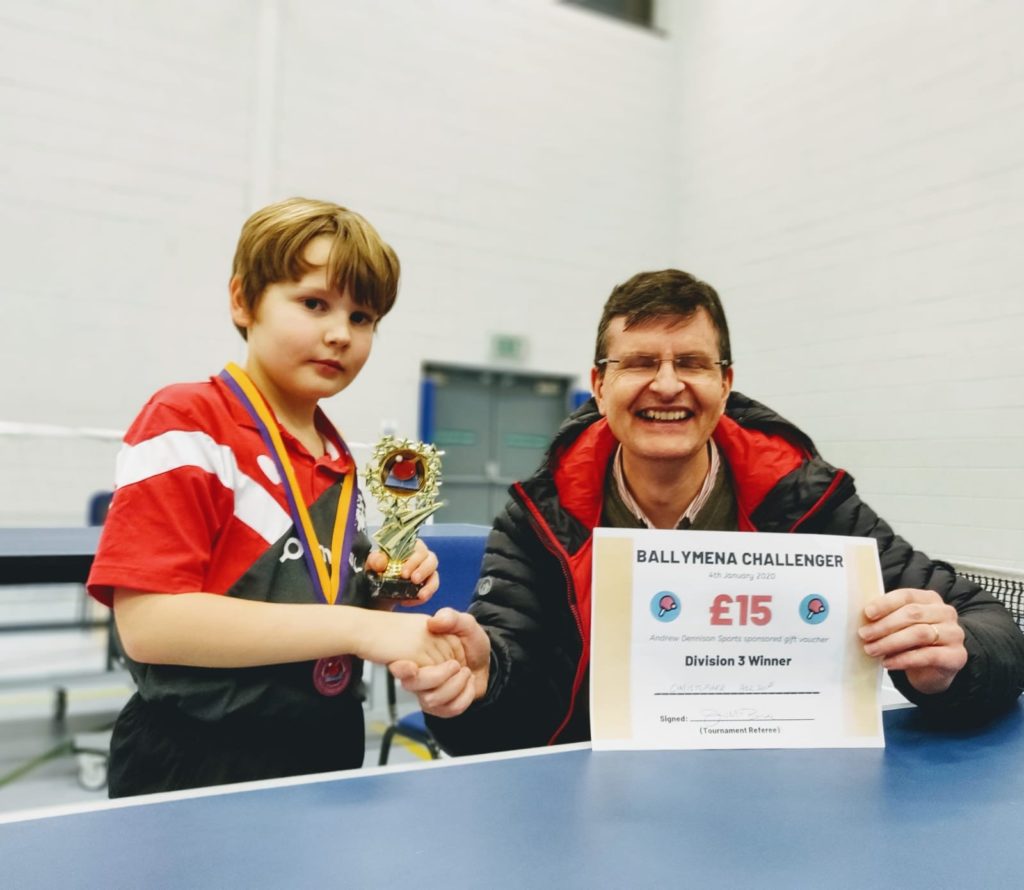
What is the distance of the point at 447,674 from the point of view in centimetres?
102

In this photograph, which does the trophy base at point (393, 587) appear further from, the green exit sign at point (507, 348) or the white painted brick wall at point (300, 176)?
the green exit sign at point (507, 348)

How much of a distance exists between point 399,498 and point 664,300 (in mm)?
552

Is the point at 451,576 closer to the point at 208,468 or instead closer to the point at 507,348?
the point at 208,468

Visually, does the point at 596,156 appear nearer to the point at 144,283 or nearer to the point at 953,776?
the point at 144,283

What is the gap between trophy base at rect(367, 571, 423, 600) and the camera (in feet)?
3.80

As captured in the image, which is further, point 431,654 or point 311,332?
point 311,332

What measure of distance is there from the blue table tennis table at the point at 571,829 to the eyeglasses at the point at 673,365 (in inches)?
24.1

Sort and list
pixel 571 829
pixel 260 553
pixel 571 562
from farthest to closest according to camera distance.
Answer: pixel 571 562 → pixel 260 553 → pixel 571 829

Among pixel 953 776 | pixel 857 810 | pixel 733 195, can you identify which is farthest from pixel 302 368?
pixel 733 195

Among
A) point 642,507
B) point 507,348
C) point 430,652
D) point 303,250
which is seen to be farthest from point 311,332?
point 507,348

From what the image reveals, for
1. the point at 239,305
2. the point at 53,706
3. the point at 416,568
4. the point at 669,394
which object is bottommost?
the point at 53,706

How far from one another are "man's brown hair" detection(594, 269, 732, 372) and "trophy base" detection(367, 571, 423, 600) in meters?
0.53

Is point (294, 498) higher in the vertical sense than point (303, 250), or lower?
lower

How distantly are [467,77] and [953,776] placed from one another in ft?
22.2
